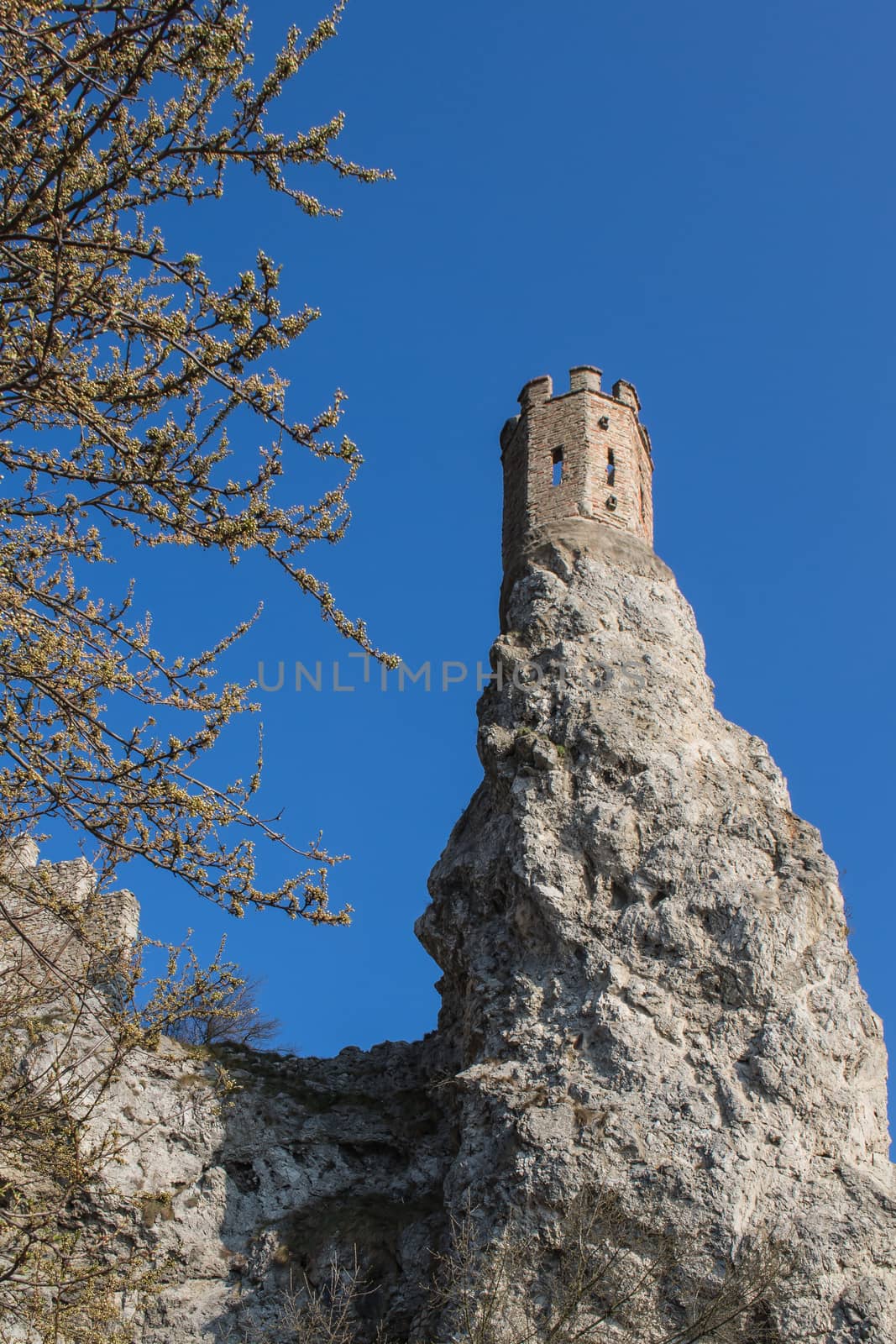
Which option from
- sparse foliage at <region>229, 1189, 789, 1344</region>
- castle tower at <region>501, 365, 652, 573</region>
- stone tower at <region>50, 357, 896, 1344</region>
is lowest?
sparse foliage at <region>229, 1189, 789, 1344</region>

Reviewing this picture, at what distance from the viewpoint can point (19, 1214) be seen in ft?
24.9

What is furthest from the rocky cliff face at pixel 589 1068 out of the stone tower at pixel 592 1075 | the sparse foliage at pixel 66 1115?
the sparse foliage at pixel 66 1115

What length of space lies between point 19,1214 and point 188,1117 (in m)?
8.06

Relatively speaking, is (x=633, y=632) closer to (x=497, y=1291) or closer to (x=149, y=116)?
(x=497, y=1291)

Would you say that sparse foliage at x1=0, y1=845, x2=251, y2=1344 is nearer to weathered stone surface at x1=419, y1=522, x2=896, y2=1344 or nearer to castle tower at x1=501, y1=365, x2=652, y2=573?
weathered stone surface at x1=419, y1=522, x2=896, y2=1344

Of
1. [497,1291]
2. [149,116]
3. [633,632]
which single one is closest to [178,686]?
Answer: [149,116]

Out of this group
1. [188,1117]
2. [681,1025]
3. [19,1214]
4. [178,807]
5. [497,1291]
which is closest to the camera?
[178,807]

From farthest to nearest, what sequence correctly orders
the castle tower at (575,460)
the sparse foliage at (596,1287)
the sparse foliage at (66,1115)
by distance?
1. the castle tower at (575,460)
2. the sparse foliage at (596,1287)
3. the sparse foliage at (66,1115)

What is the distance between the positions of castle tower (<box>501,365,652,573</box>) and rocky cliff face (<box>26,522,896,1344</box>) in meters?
2.87

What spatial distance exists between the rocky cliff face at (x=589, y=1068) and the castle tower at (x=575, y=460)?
9.42 feet

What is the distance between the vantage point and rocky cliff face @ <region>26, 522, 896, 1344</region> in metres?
12.7

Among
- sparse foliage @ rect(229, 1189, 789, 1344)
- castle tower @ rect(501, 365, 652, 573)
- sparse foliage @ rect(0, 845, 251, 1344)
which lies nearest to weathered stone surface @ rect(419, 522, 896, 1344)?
sparse foliage @ rect(229, 1189, 789, 1344)

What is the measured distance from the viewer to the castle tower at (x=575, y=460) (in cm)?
2042

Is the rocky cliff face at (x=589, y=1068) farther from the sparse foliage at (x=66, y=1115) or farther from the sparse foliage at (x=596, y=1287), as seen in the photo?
Answer: the sparse foliage at (x=66, y=1115)
